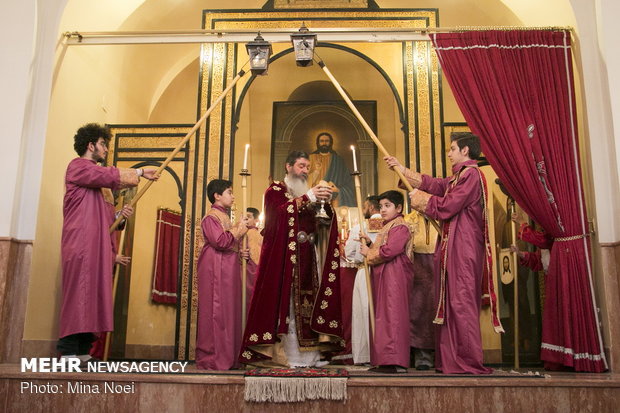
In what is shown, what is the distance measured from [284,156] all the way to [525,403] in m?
4.28

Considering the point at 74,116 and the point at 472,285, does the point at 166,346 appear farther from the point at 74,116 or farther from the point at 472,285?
the point at 472,285

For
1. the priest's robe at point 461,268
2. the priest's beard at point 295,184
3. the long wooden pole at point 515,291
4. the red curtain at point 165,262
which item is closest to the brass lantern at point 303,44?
the priest's beard at point 295,184

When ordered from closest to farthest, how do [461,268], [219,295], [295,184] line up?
[461,268], [295,184], [219,295]

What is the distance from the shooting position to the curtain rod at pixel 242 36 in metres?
6.07

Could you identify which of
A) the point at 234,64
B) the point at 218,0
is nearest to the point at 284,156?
the point at 234,64

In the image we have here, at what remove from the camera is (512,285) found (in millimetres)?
6785

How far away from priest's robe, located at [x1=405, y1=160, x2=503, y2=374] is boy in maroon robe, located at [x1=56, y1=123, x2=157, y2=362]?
2.47 meters

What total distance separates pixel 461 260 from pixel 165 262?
3.98 meters

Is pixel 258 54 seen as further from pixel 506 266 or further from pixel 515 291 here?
pixel 506 266

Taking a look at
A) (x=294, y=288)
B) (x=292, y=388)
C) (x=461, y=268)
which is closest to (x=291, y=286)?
(x=294, y=288)

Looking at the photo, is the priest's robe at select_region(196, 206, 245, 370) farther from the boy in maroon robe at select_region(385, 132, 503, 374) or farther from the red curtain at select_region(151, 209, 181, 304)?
the red curtain at select_region(151, 209, 181, 304)

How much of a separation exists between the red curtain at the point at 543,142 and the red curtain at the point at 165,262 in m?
3.73

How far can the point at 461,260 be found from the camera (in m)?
4.74

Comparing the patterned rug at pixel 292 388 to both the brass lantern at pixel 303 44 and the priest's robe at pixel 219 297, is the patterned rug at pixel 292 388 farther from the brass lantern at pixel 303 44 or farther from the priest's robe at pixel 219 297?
the brass lantern at pixel 303 44
